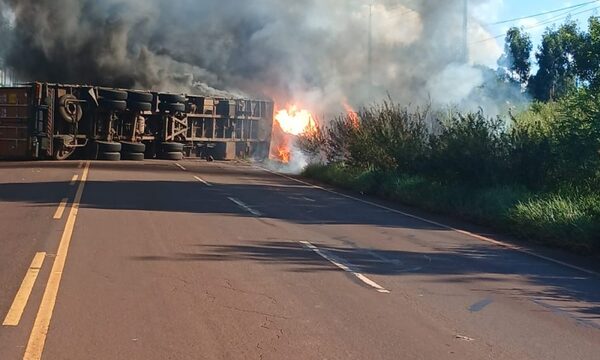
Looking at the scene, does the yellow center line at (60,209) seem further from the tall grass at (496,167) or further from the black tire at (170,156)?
the black tire at (170,156)

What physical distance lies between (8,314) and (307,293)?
2.82m

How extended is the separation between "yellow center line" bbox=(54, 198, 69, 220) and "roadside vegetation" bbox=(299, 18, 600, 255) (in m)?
7.65

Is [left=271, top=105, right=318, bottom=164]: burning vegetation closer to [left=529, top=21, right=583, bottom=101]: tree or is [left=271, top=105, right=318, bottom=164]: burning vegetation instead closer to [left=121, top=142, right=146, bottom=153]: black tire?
[left=121, top=142, right=146, bottom=153]: black tire

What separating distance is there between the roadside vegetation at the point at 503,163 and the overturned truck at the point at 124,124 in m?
8.91

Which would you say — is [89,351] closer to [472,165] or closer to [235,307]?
[235,307]

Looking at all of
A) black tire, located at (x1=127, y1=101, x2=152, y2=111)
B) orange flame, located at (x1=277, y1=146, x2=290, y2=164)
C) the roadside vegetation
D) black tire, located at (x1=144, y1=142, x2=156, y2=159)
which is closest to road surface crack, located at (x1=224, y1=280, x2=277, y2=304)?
the roadside vegetation

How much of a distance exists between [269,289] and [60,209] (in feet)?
22.7

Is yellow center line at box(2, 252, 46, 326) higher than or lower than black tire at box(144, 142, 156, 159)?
lower

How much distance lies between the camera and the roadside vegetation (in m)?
13.0

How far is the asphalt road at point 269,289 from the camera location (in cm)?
581

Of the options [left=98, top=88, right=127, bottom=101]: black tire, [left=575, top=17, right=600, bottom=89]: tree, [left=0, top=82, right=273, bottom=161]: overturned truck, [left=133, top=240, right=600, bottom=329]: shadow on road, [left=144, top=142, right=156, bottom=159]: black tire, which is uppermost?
[left=575, top=17, right=600, bottom=89]: tree

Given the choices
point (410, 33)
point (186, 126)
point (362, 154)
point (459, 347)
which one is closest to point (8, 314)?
point (459, 347)

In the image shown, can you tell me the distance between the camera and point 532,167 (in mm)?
15609

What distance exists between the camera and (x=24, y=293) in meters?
7.07
